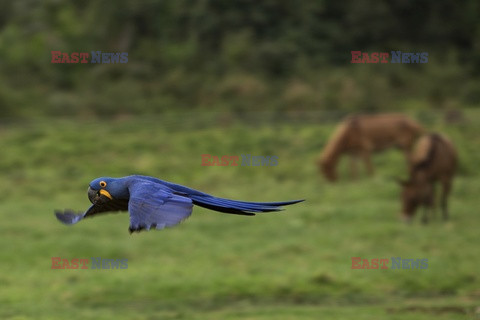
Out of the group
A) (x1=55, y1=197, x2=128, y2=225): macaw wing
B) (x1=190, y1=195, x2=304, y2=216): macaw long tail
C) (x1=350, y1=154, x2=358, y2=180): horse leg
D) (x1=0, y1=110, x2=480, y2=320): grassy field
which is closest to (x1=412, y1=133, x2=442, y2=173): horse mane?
(x1=0, y1=110, x2=480, y2=320): grassy field

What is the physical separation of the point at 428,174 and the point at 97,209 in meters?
11.6

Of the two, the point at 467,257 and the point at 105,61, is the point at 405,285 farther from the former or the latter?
the point at 105,61

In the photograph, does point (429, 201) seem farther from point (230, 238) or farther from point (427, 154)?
point (230, 238)

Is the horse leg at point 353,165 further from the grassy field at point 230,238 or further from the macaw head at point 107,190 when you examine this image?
the macaw head at point 107,190

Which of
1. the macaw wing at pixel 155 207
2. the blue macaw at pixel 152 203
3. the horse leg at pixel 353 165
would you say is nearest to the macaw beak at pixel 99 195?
the blue macaw at pixel 152 203

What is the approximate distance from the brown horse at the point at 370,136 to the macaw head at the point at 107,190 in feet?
53.3

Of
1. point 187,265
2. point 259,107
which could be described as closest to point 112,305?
point 187,265

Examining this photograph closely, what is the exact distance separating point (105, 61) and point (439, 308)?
26.2 m

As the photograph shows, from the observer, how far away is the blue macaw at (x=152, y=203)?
640cm

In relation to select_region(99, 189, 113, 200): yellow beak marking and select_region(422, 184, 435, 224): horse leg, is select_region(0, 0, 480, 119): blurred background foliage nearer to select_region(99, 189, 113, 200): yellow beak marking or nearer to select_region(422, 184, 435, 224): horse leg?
select_region(422, 184, 435, 224): horse leg

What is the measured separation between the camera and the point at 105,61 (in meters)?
35.6

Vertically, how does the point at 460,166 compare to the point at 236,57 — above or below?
below

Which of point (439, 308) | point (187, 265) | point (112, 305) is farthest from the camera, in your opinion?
point (187, 265)

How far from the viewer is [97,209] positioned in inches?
315
